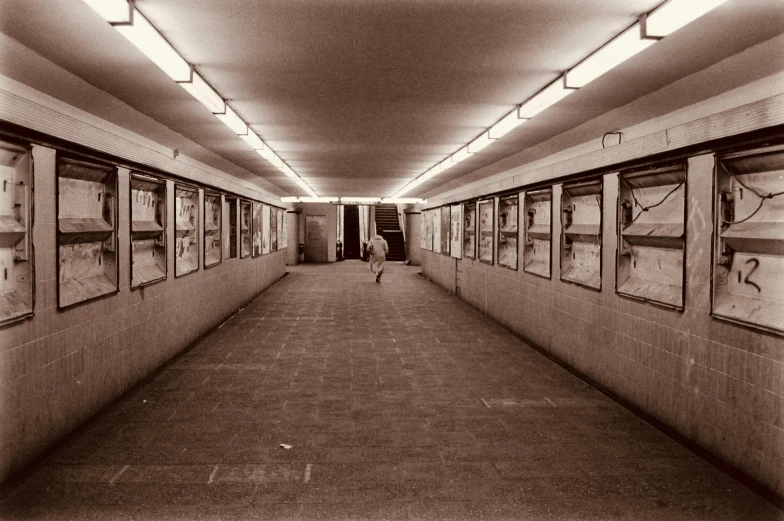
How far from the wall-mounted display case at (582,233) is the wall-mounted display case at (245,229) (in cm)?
690

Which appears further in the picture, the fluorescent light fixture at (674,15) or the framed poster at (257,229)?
the framed poster at (257,229)

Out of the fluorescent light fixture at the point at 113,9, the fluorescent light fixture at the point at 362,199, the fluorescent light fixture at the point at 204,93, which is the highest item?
the fluorescent light fixture at the point at 362,199

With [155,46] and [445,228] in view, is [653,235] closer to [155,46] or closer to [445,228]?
[155,46]

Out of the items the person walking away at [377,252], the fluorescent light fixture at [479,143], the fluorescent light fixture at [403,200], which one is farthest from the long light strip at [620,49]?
the fluorescent light fixture at [403,200]

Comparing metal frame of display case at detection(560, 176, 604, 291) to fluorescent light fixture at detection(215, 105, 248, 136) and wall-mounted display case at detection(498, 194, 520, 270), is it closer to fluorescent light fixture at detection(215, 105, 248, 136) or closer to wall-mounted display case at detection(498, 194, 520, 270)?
wall-mounted display case at detection(498, 194, 520, 270)

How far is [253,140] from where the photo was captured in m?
8.12

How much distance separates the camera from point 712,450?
420 cm

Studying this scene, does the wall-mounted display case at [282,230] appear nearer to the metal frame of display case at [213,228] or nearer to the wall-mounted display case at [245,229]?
the wall-mounted display case at [245,229]

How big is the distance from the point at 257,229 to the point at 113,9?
10.6m

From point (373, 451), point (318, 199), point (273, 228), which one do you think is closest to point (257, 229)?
point (273, 228)

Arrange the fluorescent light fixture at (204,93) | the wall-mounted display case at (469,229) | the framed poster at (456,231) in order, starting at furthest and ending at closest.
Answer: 1. the framed poster at (456,231)
2. the wall-mounted display case at (469,229)
3. the fluorescent light fixture at (204,93)

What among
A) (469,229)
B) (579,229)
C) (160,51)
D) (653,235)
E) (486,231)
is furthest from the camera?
(469,229)

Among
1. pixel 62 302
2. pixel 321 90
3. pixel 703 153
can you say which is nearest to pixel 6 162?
pixel 62 302

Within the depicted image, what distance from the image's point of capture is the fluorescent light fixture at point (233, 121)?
6255 mm
